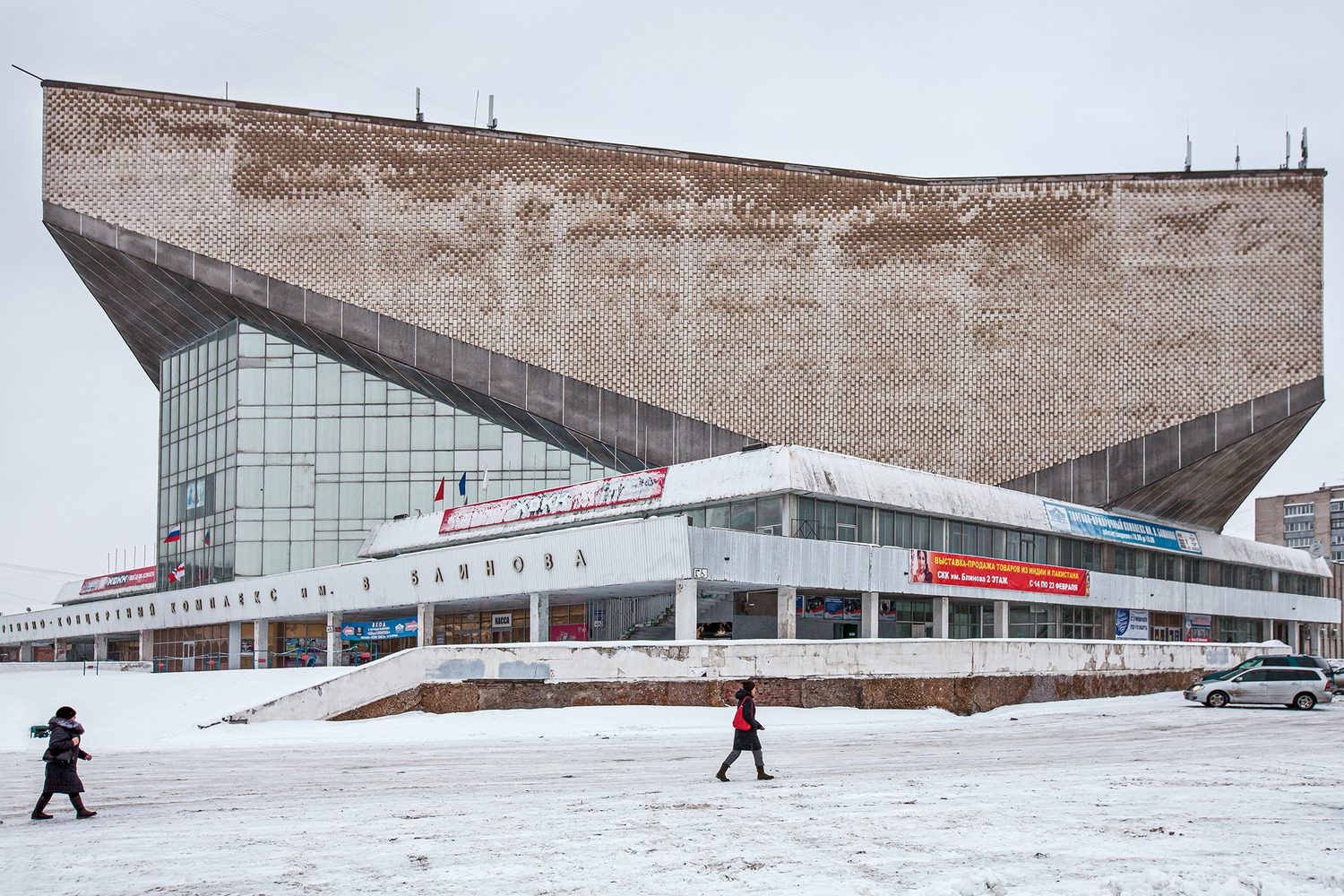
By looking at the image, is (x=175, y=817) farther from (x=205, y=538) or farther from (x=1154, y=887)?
(x=205, y=538)

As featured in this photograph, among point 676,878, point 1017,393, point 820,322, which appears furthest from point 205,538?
point 676,878

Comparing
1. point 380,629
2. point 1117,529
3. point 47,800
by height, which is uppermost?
point 1117,529

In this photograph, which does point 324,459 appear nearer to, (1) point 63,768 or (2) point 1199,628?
(2) point 1199,628

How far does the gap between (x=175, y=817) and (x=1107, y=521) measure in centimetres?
4183

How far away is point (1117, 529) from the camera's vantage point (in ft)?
156

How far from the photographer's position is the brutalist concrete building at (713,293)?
48438 millimetres

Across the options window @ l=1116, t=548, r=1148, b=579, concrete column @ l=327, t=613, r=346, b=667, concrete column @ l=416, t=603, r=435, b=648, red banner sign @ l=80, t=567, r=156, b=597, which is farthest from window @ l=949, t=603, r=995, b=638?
red banner sign @ l=80, t=567, r=156, b=597

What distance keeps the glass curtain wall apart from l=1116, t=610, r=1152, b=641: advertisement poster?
22163 mm

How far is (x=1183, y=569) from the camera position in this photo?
5300 centimetres

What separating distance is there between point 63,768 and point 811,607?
26.6m

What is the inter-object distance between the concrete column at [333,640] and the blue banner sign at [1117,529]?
2779 centimetres

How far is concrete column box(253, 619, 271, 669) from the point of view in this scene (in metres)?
50.6

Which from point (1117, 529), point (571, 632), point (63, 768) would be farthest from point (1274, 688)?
point (63, 768)

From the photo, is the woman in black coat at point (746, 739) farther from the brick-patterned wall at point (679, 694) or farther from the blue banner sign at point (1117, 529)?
the blue banner sign at point (1117, 529)
